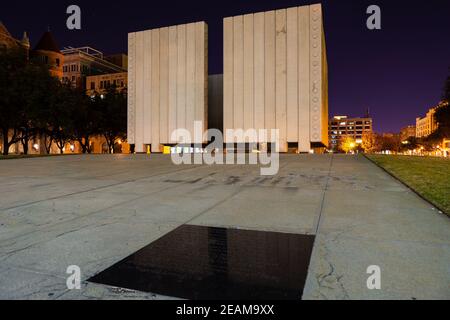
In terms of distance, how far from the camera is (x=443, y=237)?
424cm

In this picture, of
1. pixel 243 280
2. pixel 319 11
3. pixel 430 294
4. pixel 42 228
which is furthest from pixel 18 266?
pixel 319 11

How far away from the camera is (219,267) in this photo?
3.26 meters

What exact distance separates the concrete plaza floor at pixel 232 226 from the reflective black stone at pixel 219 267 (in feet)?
0.49

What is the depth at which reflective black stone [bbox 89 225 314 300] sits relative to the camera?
9.02 ft

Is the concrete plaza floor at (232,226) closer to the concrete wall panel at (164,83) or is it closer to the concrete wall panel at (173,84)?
the concrete wall panel at (173,84)

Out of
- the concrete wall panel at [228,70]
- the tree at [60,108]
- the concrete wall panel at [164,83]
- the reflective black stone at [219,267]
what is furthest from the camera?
the concrete wall panel at [164,83]

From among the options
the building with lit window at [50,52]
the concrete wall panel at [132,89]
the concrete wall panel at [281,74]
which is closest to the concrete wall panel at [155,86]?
the concrete wall panel at [132,89]

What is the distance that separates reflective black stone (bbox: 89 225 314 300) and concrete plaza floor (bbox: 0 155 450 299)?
150 millimetres

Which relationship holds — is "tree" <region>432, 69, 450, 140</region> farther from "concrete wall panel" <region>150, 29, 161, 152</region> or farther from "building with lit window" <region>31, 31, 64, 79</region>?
"building with lit window" <region>31, 31, 64, 79</region>

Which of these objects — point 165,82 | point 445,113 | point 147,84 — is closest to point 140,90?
point 147,84

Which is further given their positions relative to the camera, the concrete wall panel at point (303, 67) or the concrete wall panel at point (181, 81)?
the concrete wall panel at point (181, 81)

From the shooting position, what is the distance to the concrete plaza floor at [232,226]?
2.84 m

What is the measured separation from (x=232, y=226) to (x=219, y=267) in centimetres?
164

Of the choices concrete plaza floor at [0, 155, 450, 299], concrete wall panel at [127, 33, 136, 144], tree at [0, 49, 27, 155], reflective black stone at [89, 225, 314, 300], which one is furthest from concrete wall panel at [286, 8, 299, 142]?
reflective black stone at [89, 225, 314, 300]
